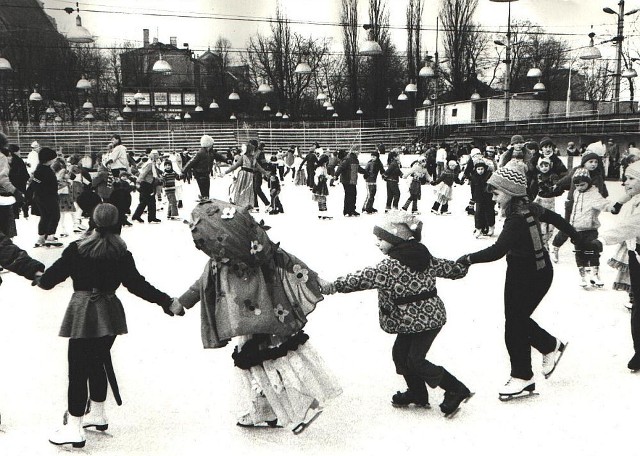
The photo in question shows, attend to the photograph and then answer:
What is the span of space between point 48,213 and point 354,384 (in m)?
6.93

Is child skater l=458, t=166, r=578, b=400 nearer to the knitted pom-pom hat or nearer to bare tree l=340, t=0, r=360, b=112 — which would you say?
the knitted pom-pom hat

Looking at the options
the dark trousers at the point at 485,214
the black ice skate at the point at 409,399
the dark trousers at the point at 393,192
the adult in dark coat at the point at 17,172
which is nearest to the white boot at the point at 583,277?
the dark trousers at the point at 485,214

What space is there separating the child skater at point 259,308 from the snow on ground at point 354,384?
0.94ft

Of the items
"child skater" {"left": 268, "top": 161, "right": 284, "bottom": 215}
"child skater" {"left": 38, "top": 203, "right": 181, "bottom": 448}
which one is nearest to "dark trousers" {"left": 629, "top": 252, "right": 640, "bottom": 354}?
"child skater" {"left": 38, "top": 203, "right": 181, "bottom": 448}

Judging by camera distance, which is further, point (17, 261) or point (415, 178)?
point (415, 178)

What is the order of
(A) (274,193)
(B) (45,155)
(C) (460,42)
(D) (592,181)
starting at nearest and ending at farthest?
(D) (592,181), (B) (45,155), (A) (274,193), (C) (460,42)

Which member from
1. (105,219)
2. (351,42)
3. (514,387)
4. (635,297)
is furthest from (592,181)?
(351,42)

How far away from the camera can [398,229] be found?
11.8 feet

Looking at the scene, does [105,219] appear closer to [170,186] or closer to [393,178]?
[170,186]

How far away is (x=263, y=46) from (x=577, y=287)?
4571cm

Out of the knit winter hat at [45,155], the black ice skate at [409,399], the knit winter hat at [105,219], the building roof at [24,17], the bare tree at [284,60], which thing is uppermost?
the building roof at [24,17]

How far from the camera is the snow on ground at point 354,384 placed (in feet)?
11.6

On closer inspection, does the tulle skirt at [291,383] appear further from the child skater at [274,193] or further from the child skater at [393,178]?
the child skater at [274,193]

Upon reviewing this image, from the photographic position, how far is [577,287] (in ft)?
23.7
